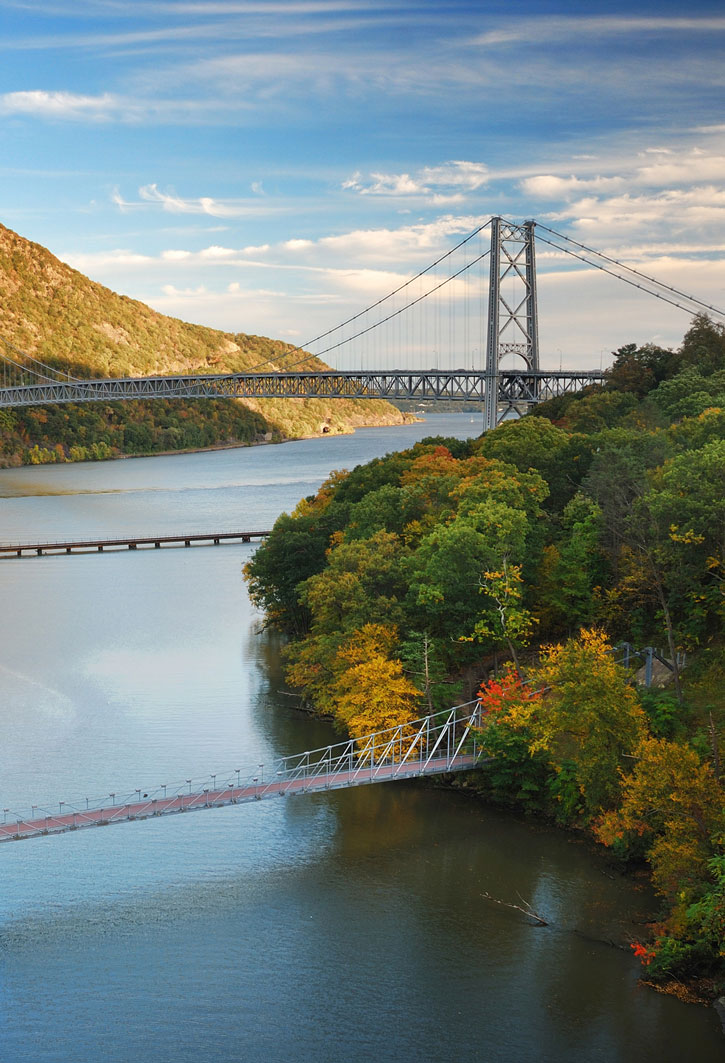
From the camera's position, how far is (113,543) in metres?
63.4

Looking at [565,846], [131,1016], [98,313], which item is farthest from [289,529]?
[98,313]

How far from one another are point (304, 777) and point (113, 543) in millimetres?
42412

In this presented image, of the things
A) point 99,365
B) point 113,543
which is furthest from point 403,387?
point 99,365

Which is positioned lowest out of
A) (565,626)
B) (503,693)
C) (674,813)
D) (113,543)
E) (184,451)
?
(674,813)

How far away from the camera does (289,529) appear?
4022 cm

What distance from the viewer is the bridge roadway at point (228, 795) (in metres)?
20.6

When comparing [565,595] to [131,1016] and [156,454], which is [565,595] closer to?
[131,1016]

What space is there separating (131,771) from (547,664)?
1006 cm

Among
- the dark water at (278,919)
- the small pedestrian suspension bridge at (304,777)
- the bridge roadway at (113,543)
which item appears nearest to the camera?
the dark water at (278,919)

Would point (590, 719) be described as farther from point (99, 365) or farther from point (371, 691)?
point (99, 365)

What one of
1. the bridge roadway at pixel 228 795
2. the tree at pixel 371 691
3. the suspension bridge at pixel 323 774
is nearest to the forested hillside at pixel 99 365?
the tree at pixel 371 691

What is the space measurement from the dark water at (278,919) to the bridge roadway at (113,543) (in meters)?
28.9

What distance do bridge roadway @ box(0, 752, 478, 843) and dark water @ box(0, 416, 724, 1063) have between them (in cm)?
105

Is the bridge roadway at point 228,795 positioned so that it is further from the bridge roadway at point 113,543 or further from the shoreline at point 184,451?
the shoreline at point 184,451
